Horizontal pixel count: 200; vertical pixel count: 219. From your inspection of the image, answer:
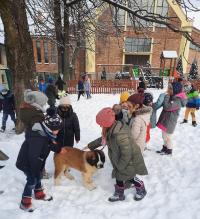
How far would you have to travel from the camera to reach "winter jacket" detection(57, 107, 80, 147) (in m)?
3.85

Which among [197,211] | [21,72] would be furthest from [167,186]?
[21,72]

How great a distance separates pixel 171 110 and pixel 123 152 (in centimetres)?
207

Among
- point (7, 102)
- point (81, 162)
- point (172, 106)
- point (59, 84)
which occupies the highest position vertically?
point (172, 106)

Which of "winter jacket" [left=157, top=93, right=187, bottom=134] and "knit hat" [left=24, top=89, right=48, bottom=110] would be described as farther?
"winter jacket" [left=157, top=93, right=187, bottom=134]

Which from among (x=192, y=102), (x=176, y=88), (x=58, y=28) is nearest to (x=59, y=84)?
(x=58, y=28)

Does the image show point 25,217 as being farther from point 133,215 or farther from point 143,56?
point 143,56

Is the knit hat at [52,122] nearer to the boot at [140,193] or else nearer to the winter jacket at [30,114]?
the winter jacket at [30,114]

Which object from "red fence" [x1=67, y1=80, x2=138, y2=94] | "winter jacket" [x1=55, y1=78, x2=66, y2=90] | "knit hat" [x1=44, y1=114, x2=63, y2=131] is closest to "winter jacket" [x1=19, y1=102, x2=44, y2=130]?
"knit hat" [x1=44, y1=114, x2=63, y2=131]

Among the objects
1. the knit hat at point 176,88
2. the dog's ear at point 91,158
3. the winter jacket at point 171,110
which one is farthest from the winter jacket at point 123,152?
the knit hat at point 176,88

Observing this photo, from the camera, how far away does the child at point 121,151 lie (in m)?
3.06

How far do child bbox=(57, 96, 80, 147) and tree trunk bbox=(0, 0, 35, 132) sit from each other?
2458mm

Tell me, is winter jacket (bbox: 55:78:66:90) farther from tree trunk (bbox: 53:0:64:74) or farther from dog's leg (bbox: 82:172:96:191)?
dog's leg (bbox: 82:172:96:191)

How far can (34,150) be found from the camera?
292cm

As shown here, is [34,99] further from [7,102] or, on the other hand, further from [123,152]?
[7,102]
